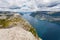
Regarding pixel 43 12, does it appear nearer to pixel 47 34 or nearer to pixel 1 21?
pixel 47 34

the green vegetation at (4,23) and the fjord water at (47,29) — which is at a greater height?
the green vegetation at (4,23)

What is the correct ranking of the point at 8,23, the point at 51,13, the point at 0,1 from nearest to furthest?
the point at 8,23 → the point at 0,1 → the point at 51,13

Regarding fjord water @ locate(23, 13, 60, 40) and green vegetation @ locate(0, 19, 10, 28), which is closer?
green vegetation @ locate(0, 19, 10, 28)

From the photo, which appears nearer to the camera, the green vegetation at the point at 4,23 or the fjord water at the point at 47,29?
the green vegetation at the point at 4,23

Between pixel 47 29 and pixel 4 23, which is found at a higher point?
pixel 4 23

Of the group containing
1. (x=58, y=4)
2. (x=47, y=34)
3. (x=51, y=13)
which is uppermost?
(x=58, y=4)

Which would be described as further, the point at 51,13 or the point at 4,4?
Answer: the point at 51,13

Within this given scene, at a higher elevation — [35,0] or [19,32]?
[35,0]

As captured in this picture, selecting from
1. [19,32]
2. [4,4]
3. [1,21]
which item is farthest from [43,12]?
[19,32]

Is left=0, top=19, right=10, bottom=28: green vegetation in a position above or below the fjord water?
above

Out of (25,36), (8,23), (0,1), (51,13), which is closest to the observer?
(25,36)

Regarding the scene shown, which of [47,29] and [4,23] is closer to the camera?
[4,23]
